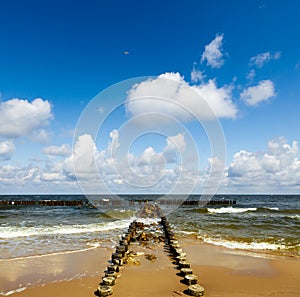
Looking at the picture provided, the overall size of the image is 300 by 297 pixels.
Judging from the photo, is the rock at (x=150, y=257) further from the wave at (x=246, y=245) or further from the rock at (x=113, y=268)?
the wave at (x=246, y=245)

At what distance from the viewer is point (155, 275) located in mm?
8969

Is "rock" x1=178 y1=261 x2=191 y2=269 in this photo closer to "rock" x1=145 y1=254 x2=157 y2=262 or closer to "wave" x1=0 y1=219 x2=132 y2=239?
"rock" x1=145 y1=254 x2=157 y2=262

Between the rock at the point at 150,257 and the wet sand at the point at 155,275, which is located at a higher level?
the rock at the point at 150,257

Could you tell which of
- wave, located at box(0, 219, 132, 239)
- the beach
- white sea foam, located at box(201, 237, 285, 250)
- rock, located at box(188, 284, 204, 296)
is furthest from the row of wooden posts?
wave, located at box(0, 219, 132, 239)

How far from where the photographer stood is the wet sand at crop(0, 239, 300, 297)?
7.59 metres

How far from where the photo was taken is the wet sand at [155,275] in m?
7.59

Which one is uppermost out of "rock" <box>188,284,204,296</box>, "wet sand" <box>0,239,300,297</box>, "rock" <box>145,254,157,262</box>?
"rock" <box>188,284,204,296</box>

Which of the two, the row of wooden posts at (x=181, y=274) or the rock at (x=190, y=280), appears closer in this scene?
the row of wooden posts at (x=181, y=274)

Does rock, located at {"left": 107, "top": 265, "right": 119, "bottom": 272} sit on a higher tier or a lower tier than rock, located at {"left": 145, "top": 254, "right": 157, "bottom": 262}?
higher

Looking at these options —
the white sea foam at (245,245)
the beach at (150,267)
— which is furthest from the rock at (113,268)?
the white sea foam at (245,245)

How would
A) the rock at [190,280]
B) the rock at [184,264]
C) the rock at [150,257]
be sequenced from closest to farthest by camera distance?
the rock at [190,280] → the rock at [184,264] → the rock at [150,257]

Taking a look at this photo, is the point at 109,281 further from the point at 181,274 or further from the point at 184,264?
the point at 184,264

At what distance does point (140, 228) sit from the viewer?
2030 centimetres

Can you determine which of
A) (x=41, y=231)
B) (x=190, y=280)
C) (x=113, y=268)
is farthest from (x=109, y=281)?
(x=41, y=231)
